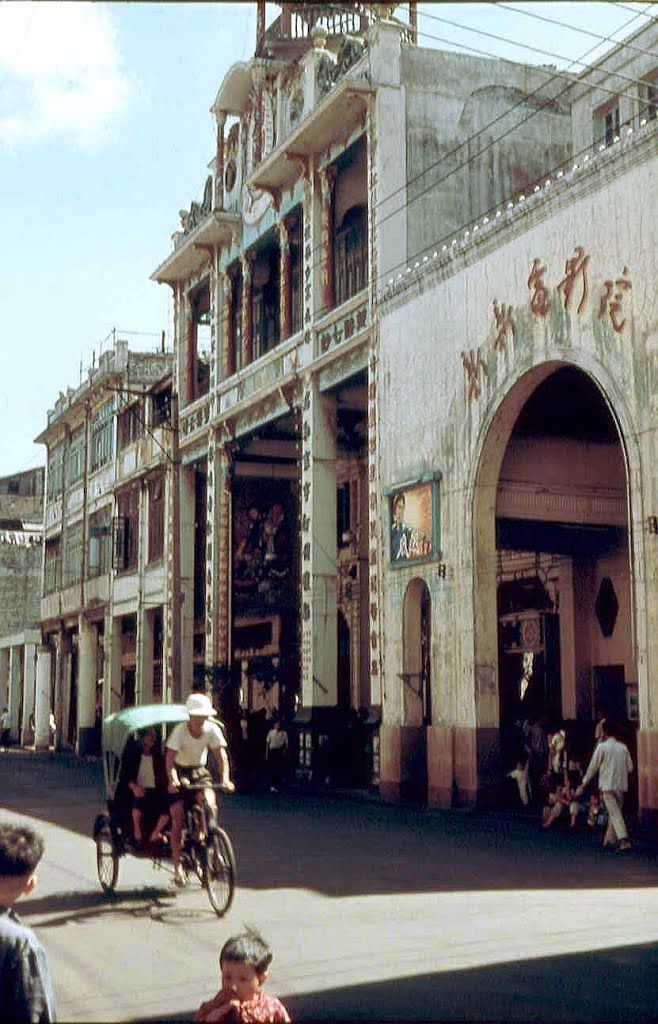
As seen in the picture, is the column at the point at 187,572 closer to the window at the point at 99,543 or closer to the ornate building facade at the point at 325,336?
the ornate building facade at the point at 325,336

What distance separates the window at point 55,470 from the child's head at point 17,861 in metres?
48.6

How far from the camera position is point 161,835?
11242 mm

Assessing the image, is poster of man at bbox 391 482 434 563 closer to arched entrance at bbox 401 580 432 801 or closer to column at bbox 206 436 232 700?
arched entrance at bbox 401 580 432 801

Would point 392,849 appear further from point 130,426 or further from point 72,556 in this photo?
point 72,556

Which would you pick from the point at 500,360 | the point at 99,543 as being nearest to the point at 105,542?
the point at 99,543

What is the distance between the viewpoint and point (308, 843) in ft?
51.2

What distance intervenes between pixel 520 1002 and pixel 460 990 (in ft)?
1.42

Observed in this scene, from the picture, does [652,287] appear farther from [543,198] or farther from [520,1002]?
[520,1002]

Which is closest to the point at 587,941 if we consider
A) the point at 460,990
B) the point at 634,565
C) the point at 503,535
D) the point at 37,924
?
the point at 460,990

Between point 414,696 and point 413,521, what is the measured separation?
3.10 m

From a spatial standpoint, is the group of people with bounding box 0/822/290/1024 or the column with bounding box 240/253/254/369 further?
the column with bounding box 240/253/254/369

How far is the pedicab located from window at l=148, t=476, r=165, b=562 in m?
26.0

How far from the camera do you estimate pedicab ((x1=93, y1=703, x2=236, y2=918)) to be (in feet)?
33.8

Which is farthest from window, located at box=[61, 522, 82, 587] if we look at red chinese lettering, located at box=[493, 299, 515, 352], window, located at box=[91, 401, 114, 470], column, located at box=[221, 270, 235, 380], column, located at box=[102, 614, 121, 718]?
red chinese lettering, located at box=[493, 299, 515, 352]
